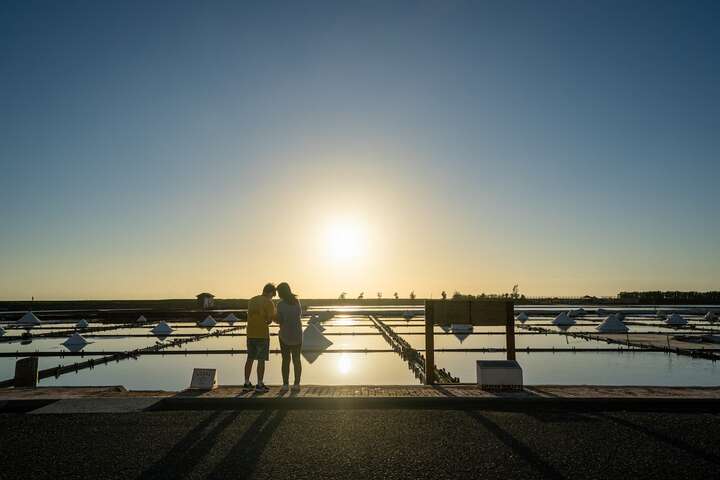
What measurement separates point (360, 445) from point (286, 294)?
13.8 ft

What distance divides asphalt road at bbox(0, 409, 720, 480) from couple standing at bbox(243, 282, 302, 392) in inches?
82.1

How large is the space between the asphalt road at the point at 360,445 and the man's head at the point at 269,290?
271 centimetres

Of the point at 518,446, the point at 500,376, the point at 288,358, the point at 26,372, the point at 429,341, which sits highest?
the point at 429,341

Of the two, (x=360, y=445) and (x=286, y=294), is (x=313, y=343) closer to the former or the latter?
(x=286, y=294)

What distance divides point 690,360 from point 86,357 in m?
34.0

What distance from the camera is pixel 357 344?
113ft

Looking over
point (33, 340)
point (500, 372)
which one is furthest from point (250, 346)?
point (33, 340)

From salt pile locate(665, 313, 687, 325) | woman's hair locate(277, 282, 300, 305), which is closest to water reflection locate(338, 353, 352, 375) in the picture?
woman's hair locate(277, 282, 300, 305)

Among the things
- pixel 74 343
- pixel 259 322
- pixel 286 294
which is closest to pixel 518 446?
pixel 286 294

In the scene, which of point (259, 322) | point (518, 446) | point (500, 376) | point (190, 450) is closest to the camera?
point (190, 450)

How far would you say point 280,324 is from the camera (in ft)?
30.6

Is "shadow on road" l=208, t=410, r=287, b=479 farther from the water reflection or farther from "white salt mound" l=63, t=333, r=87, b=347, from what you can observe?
"white salt mound" l=63, t=333, r=87, b=347

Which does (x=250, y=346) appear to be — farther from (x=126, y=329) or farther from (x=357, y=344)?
(x=126, y=329)

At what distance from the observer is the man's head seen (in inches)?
373
